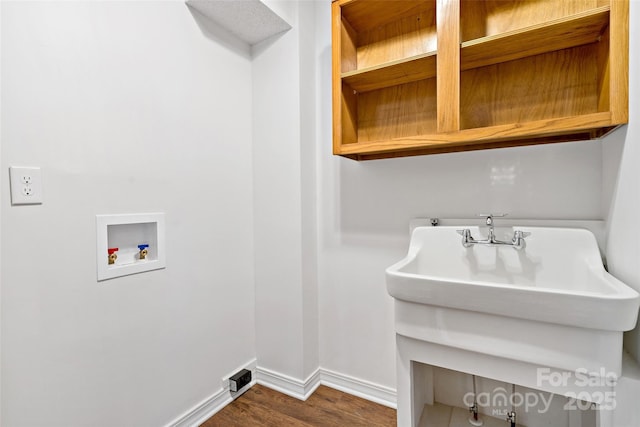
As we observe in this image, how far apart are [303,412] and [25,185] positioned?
1509 millimetres

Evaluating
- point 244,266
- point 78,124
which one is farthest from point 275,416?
point 78,124

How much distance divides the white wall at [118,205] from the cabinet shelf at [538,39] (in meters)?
1.21

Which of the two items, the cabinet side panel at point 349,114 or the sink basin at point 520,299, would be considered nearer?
the sink basin at point 520,299

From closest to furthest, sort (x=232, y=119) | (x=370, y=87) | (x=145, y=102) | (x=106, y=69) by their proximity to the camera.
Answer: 1. (x=106, y=69)
2. (x=145, y=102)
3. (x=370, y=87)
4. (x=232, y=119)

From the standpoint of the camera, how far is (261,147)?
179 cm

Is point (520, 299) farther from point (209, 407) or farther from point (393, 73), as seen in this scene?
point (209, 407)

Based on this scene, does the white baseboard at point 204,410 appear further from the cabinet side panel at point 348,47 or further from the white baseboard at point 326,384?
the cabinet side panel at point 348,47

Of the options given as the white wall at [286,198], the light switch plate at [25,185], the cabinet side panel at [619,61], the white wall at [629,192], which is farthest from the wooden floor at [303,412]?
the cabinet side panel at [619,61]

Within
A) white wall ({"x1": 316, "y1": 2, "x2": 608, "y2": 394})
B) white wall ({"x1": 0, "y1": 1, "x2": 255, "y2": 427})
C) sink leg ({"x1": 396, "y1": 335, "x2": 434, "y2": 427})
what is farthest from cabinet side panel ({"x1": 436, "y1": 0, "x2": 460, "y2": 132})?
white wall ({"x1": 0, "y1": 1, "x2": 255, "y2": 427})

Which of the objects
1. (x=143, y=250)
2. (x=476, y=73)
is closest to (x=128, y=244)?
(x=143, y=250)

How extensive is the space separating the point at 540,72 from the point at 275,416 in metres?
1.94

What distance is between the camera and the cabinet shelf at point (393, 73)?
1.28 metres

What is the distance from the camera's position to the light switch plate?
946 millimetres

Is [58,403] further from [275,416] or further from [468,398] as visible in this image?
[468,398]
